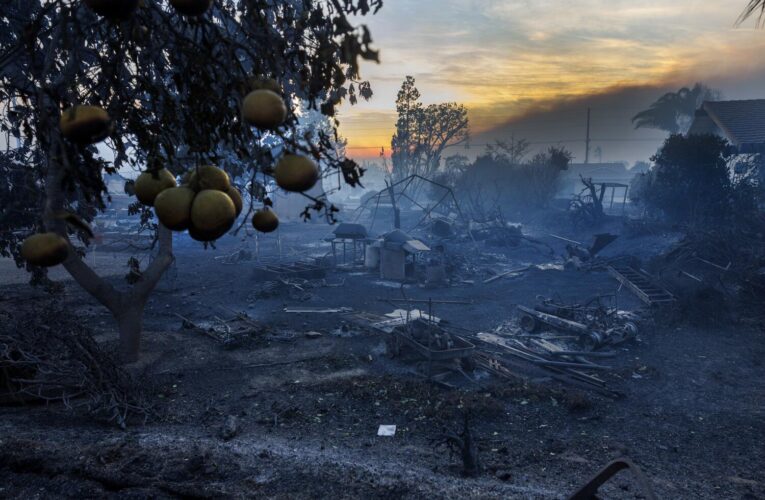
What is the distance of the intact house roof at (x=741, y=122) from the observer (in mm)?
24828

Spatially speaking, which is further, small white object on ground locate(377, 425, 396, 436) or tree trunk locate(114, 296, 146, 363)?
tree trunk locate(114, 296, 146, 363)

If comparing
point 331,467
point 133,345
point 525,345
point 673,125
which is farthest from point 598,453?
point 673,125

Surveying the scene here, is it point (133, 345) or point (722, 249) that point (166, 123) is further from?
point (722, 249)

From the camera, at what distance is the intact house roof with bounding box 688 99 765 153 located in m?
24.8

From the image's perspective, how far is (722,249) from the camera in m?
17.2

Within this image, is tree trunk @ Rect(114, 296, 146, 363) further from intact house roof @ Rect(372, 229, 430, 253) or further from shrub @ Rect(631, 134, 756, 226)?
shrub @ Rect(631, 134, 756, 226)

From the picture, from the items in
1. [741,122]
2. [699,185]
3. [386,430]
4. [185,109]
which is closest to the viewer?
[185,109]

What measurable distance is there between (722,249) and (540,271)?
21.8 feet

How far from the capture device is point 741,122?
26953 millimetres

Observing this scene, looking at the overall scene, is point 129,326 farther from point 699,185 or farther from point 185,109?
point 699,185

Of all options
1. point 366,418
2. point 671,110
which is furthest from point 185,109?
point 671,110

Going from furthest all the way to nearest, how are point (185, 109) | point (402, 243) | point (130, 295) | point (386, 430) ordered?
point (402, 243) < point (130, 295) < point (386, 430) < point (185, 109)

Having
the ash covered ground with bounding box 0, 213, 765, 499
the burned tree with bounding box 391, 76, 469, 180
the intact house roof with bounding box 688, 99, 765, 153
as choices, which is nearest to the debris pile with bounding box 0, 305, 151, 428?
the ash covered ground with bounding box 0, 213, 765, 499

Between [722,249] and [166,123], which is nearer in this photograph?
[166,123]
